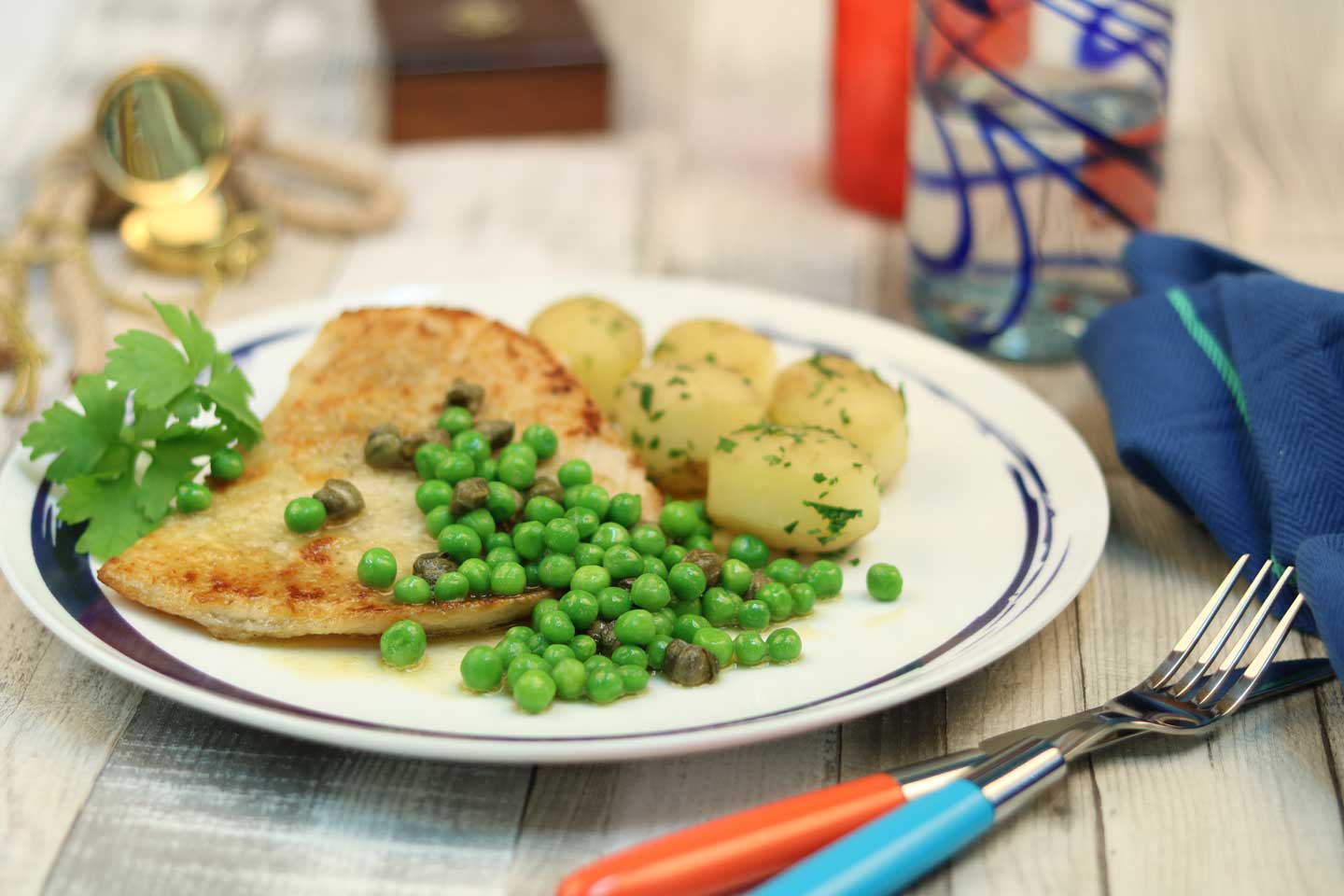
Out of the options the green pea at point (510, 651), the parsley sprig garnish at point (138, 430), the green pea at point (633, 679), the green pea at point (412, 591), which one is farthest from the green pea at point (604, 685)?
the parsley sprig garnish at point (138, 430)

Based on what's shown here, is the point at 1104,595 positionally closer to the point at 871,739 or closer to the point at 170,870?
the point at 871,739

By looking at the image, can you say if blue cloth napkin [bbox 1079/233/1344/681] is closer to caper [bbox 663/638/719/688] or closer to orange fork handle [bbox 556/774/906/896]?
orange fork handle [bbox 556/774/906/896]

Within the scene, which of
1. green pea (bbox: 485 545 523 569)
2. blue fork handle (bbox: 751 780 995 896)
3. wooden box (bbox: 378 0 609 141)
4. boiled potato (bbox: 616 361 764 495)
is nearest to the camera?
blue fork handle (bbox: 751 780 995 896)

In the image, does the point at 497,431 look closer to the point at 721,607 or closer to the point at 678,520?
the point at 678,520

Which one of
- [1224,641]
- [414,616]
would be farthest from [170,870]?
[1224,641]

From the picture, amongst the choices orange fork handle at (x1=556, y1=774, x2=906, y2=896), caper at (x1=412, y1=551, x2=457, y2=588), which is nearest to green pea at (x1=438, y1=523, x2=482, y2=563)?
caper at (x1=412, y1=551, x2=457, y2=588)

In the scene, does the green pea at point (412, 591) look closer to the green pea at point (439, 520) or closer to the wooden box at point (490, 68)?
the green pea at point (439, 520)

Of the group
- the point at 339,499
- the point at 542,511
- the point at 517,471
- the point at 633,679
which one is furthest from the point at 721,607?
the point at 339,499
